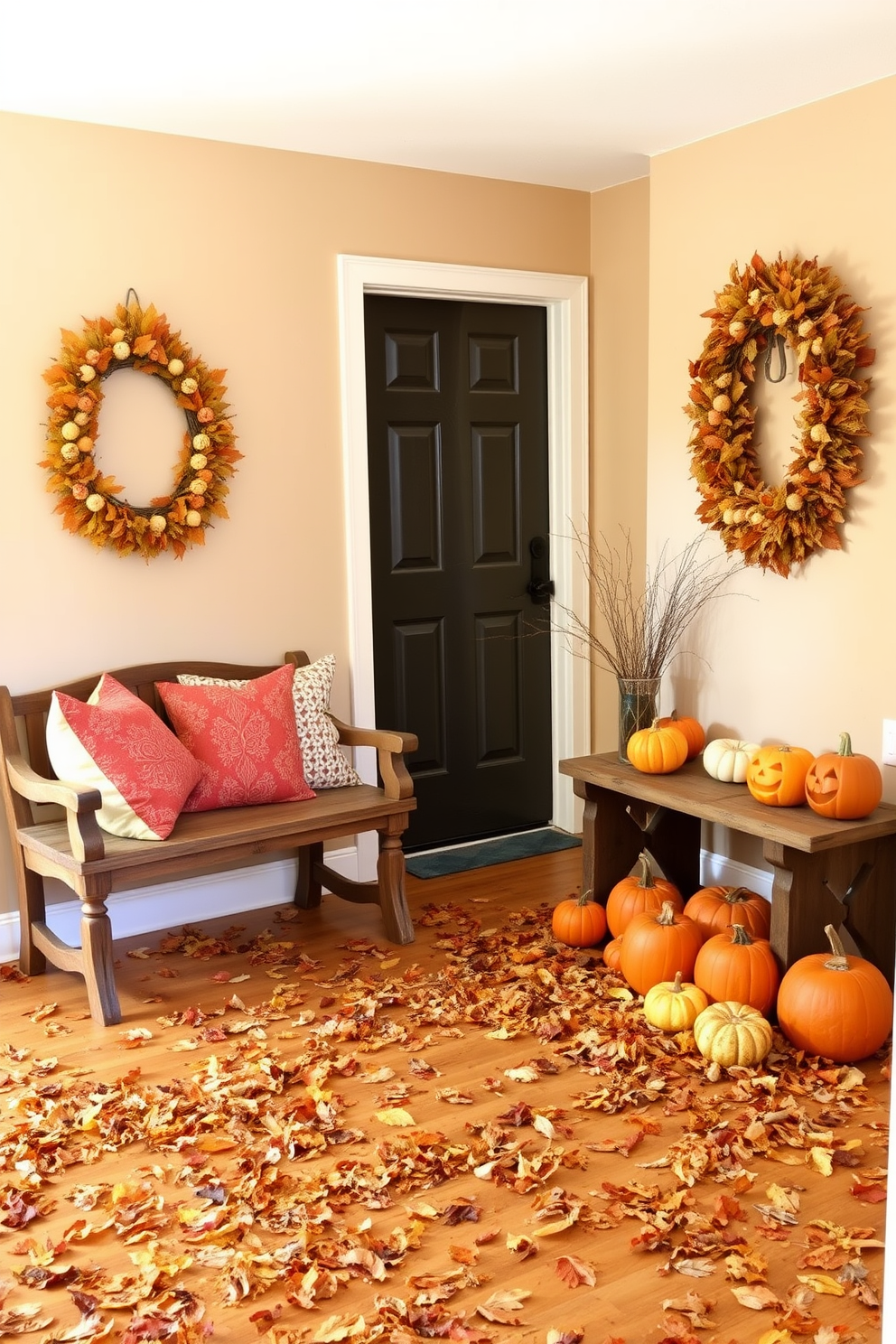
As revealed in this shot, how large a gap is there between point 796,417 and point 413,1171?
7.37 feet

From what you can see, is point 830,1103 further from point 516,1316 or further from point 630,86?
point 630,86

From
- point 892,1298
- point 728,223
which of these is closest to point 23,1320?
point 892,1298

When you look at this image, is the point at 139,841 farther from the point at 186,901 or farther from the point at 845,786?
the point at 845,786

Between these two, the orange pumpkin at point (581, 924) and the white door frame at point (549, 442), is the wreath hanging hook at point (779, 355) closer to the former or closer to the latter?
the white door frame at point (549, 442)

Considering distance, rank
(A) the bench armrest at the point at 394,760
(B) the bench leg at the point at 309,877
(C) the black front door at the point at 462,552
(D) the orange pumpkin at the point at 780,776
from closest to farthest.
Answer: (D) the orange pumpkin at the point at 780,776 < (A) the bench armrest at the point at 394,760 < (B) the bench leg at the point at 309,877 < (C) the black front door at the point at 462,552

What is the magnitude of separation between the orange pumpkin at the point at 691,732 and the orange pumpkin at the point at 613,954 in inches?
25.6

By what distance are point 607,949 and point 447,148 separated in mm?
2495

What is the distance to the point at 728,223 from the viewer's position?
145 inches

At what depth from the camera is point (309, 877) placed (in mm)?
4004

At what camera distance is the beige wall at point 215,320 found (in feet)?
11.4

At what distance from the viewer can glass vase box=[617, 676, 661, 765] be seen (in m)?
3.79

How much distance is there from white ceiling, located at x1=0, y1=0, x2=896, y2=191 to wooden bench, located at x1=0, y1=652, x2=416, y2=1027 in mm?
1595

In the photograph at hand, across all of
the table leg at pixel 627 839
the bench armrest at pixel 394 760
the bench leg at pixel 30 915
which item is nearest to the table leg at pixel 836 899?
the table leg at pixel 627 839

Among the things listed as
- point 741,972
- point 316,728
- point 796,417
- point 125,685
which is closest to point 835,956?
point 741,972
